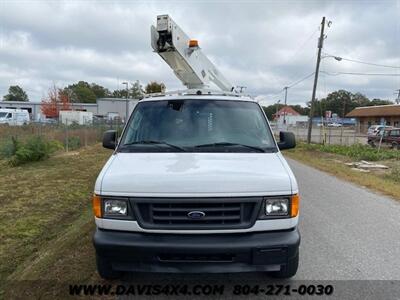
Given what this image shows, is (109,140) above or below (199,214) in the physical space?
above

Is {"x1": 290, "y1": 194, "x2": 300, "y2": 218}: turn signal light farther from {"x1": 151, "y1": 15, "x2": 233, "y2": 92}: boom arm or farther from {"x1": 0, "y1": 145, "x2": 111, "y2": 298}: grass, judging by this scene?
{"x1": 151, "y1": 15, "x2": 233, "y2": 92}: boom arm

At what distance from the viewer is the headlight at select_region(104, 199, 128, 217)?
344cm

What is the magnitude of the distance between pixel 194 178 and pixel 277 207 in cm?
83

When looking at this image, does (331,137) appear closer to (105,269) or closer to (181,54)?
(181,54)

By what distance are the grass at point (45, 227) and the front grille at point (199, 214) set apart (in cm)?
125

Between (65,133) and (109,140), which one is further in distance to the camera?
(65,133)

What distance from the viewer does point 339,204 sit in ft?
26.5

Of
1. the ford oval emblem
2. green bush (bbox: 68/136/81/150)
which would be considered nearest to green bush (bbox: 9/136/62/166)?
green bush (bbox: 68/136/81/150)

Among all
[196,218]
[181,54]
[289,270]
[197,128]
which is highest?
[181,54]

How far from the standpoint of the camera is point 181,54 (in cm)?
753

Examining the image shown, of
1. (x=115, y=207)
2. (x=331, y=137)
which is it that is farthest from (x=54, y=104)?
(x=115, y=207)

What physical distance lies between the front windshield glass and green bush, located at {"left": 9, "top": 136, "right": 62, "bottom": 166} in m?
10.0

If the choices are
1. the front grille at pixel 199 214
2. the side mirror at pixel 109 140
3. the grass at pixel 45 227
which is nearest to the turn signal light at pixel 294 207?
the front grille at pixel 199 214

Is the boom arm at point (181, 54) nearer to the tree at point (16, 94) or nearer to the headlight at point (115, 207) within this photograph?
the headlight at point (115, 207)
